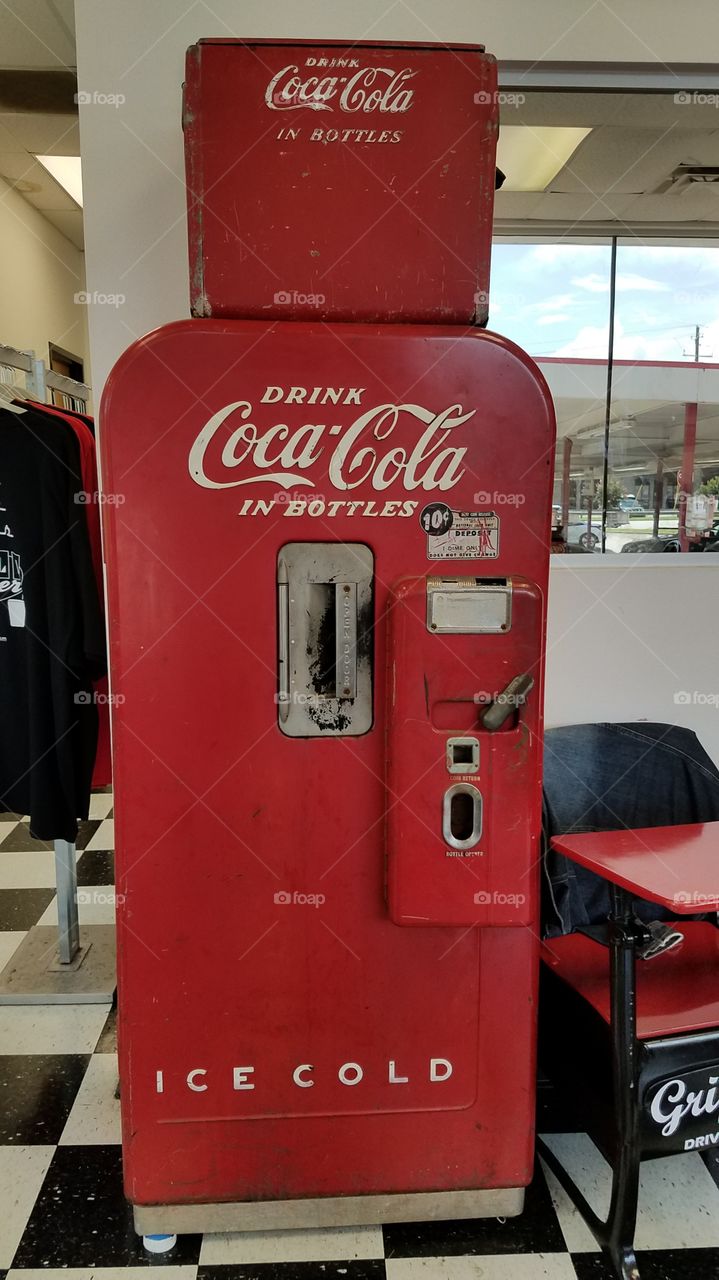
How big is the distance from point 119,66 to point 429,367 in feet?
3.97

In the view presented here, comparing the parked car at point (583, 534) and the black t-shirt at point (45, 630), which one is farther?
the parked car at point (583, 534)

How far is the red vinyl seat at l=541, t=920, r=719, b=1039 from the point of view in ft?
5.50

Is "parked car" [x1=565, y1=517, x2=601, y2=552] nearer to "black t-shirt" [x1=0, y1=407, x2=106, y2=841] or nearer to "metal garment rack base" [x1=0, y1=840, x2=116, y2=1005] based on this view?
"black t-shirt" [x1=0, y1=407, x2=106, y2=841]

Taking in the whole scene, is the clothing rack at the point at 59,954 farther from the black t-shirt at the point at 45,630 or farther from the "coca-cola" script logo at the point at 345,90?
the "coca-cola" script logo at the point at 345,90

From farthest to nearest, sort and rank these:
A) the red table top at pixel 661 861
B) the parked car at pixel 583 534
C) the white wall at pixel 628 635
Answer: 1. the parked car at pixel 583 534
2. the white wall at pixel 628 635
3. the red table top at pixel 661 861

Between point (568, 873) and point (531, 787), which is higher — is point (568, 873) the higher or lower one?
the lower one

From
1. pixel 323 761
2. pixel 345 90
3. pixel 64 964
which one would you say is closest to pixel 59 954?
pixel 64 964

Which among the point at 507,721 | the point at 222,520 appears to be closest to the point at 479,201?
the point at 222,520

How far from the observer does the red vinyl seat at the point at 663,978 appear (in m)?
1.68

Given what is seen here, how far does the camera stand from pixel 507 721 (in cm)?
154

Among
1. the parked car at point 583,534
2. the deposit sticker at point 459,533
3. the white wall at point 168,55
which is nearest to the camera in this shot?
the deposit sticker at point 459,533

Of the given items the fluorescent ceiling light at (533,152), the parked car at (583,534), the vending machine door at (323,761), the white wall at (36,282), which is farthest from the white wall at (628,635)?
the white wall at (36,282)

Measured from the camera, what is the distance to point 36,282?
5.75 meters

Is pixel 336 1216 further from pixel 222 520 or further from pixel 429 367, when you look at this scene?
pixel 429 367
